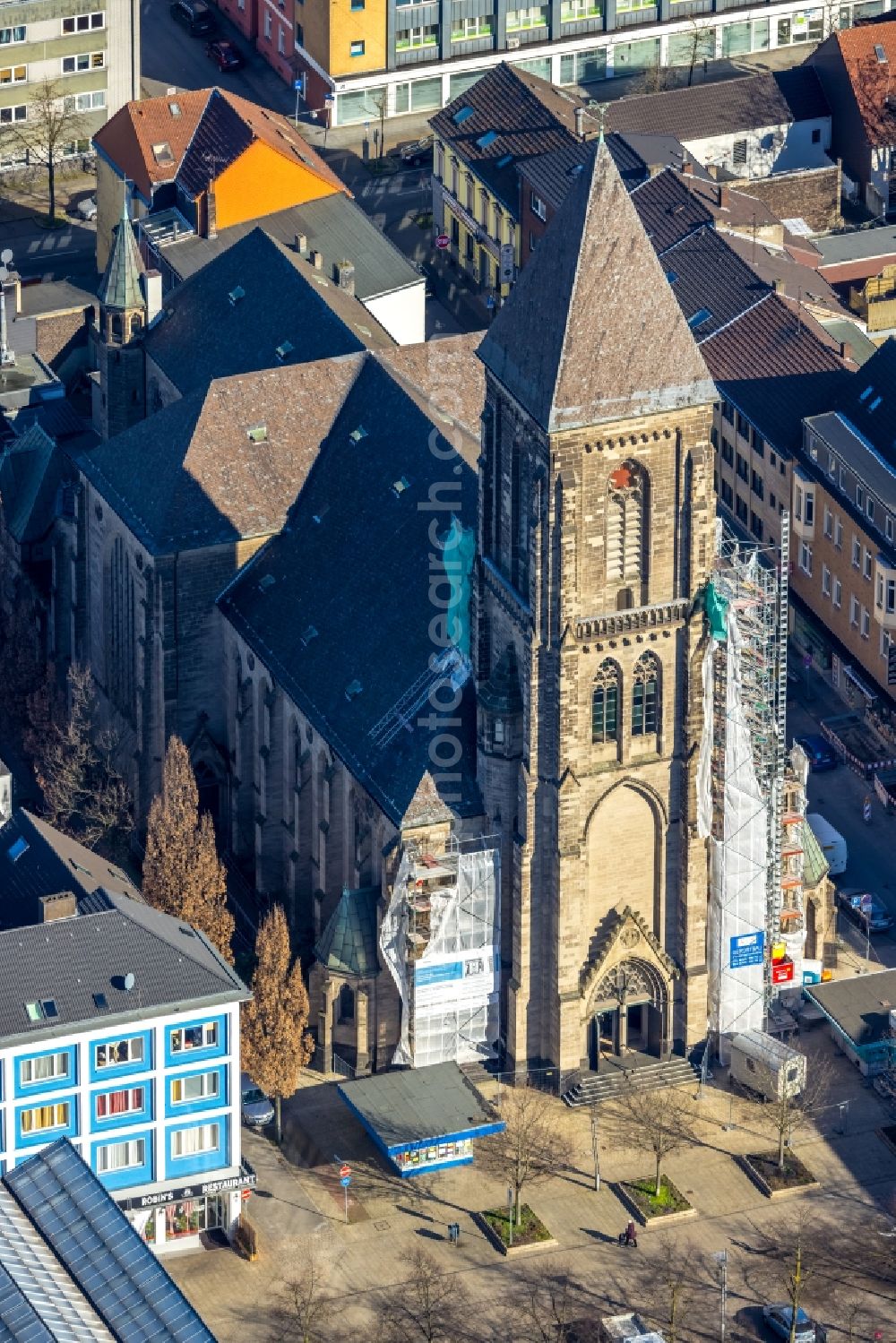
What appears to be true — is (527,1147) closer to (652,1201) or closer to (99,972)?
(652,1201)

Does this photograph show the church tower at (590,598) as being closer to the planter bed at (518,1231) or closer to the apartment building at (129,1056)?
the planter bed at (518,1231)

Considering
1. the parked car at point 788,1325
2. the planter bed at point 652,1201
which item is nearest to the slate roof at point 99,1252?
the planter bed at point 652,1201

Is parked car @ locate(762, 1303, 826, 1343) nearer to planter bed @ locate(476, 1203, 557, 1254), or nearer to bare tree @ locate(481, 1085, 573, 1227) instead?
planter bed @ locate(476, 1203, 557, 1254)

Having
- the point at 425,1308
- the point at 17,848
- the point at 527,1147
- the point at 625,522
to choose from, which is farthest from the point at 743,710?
the point at 17,848

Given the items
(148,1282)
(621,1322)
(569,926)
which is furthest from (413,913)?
(148,1282)

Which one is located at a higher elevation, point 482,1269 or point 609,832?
point 609,832

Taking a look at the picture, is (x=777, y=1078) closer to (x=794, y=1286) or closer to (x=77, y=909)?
(x=794, y=1286)
